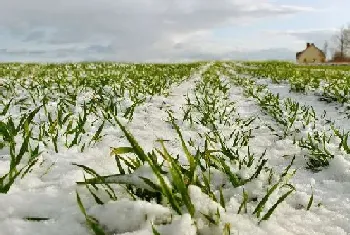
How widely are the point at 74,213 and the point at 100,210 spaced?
0.40ft

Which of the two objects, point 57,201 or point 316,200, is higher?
point 57,201

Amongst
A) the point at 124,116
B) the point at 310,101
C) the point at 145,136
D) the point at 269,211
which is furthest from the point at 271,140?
the point at 310,101

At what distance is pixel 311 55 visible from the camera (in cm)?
9125

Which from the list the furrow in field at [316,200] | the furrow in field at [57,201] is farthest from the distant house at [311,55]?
the furrow in field at [57,201]

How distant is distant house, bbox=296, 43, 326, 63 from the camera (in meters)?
91.2

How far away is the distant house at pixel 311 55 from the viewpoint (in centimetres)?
9125

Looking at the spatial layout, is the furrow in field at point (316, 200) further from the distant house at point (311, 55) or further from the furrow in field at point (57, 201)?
the distant house at point (311, 55)

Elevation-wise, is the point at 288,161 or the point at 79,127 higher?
the point at 79,127

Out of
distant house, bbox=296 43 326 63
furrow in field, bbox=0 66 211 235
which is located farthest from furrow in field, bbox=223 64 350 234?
distant house, bbox=296 43 326 63

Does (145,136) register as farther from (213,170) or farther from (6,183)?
(6,183)

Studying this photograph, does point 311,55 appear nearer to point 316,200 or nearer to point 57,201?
point 316,200

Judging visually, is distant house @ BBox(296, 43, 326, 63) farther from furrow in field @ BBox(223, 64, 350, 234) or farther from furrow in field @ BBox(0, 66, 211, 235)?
furrow in field @ BBox(0, 66, 211, 235)

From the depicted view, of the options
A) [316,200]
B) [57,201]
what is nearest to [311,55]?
[316,200]

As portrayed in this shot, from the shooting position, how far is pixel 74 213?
1.86 m
